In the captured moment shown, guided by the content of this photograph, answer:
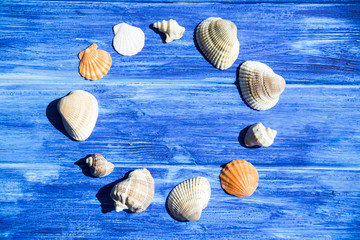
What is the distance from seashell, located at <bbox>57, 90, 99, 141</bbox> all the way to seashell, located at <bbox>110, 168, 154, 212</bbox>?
195mm

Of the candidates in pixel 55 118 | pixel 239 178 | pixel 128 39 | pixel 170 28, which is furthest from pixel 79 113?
pixel 239 178

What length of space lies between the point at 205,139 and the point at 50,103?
0.51 metres

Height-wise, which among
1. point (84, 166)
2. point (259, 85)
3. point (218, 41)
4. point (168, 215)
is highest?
point (218, 41)

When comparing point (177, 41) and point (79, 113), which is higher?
point (177, 41)

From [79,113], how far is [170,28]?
383 mm

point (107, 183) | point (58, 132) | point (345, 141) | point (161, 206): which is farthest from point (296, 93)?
point (58, 132)

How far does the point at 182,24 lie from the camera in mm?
925

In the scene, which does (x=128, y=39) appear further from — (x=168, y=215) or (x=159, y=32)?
(x=168, y=215)

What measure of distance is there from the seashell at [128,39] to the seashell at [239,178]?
48cm

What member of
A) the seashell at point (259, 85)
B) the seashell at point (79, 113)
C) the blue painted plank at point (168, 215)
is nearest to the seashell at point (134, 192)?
the blue painted plank at point (168, 215)

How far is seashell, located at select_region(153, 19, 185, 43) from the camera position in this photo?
881 millimetres

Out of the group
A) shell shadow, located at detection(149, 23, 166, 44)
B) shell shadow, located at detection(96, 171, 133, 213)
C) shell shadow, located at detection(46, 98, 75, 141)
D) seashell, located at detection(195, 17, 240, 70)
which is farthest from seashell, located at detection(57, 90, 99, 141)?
seashell, located at detection(195, 17, 240, 70)

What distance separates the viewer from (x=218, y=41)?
0.88 meters

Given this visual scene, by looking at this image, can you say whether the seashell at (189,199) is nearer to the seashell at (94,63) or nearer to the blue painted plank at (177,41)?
the blue painted plank at (177,41)
